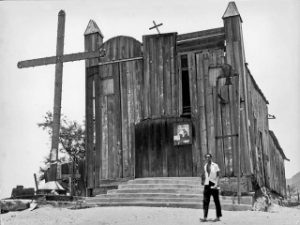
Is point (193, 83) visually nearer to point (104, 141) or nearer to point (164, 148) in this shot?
point (164, 148)

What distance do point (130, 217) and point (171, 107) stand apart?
817cm

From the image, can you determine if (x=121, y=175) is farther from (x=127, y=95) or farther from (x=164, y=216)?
(x=164, y=216)

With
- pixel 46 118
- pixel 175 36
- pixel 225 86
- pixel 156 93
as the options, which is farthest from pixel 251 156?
pixel 46 118

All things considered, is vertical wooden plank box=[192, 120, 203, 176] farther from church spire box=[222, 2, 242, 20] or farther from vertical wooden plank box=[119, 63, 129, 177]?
church spire box=[222, 2, 242, 20]

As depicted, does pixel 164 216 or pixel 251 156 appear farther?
pixel 251 156

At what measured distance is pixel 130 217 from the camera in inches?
488

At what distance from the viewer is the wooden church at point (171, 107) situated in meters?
18.9

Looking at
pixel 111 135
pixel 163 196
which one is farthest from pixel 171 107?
pixel 163 196

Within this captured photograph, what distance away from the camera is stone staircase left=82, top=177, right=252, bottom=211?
15.4 m

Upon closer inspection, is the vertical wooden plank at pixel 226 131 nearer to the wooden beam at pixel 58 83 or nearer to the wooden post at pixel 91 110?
the wooden post at pixel 91 110

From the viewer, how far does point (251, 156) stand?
19.0 m

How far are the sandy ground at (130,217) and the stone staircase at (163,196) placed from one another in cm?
133

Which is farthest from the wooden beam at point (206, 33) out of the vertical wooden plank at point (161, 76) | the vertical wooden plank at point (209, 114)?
the vertical wooden plank at point (161, 76)

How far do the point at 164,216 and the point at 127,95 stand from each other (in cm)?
899
